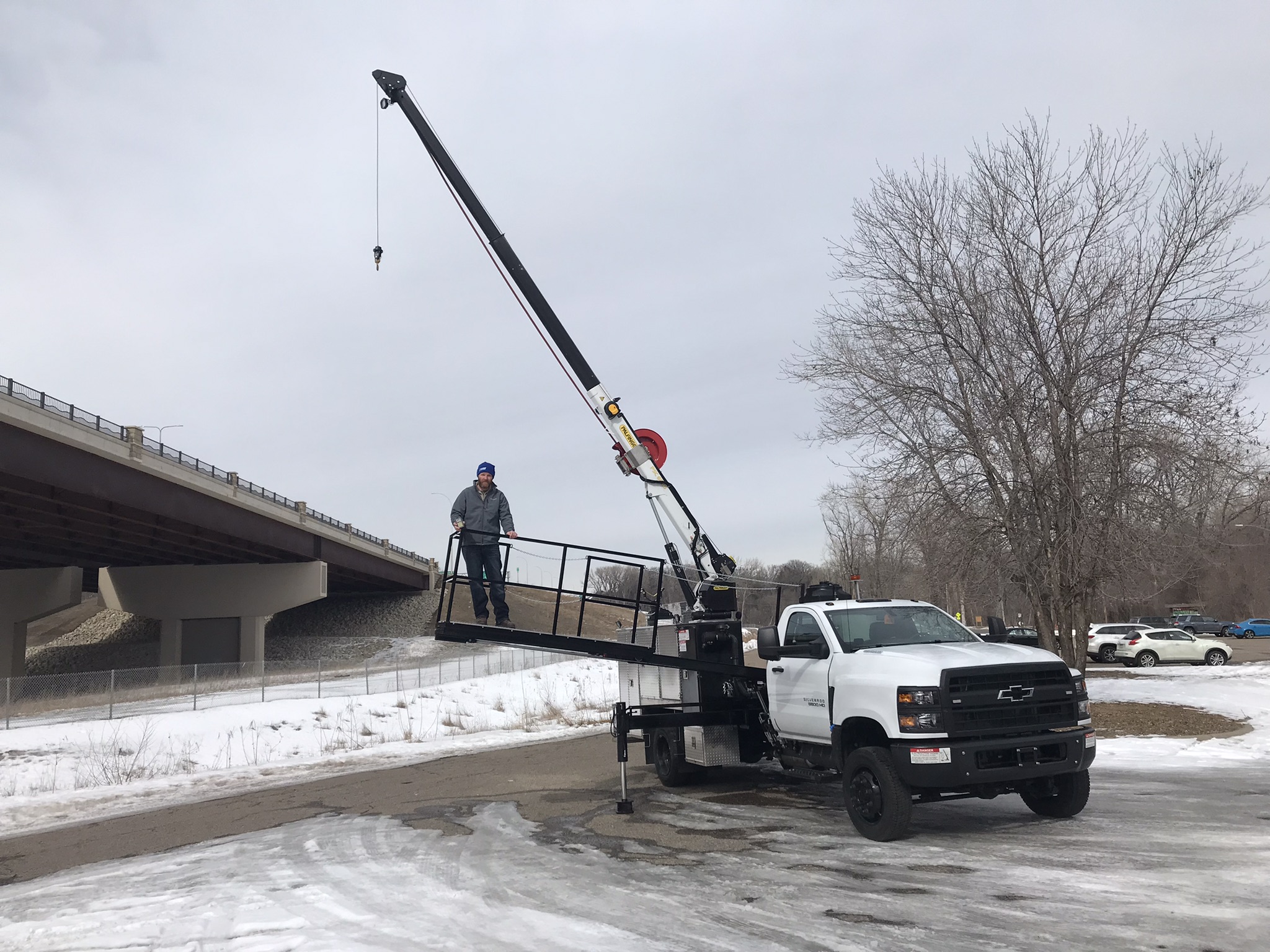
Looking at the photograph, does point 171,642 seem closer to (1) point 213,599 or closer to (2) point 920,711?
(1) point 213,599

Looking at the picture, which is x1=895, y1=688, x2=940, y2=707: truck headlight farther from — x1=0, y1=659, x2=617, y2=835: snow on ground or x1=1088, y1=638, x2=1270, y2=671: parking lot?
x1=1088, y1=638, x2=1270, y2=671: parking lot

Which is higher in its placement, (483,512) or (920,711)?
(483,512)

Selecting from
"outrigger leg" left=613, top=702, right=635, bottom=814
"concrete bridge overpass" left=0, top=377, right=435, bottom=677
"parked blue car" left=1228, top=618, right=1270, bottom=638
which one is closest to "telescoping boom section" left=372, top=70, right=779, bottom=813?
"outrigger leg" left=613, top=702, right=635, bottom=814

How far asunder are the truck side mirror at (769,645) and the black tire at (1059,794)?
2.73 metres

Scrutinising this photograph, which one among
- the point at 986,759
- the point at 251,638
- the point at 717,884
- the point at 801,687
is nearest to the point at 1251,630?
the point at 251,638

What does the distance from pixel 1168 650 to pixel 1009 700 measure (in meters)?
33.0

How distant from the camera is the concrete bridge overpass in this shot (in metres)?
30.0

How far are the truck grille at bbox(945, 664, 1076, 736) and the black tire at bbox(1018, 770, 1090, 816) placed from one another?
691mm

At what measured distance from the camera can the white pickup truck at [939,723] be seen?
27.2 ft

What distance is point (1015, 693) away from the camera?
8.57m

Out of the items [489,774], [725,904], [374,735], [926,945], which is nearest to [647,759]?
[489,774]

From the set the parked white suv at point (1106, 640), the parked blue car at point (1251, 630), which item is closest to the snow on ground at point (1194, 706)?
the parked white suv at point (1106, 640)

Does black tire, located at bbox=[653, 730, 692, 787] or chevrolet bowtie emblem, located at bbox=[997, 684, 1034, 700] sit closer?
chevrolet bowtie emblem, located at bbox=[997, 684, 1034, 700]

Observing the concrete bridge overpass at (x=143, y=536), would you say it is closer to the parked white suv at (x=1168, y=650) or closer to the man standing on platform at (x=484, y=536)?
the man standing on platform at (x=484, y=536)
